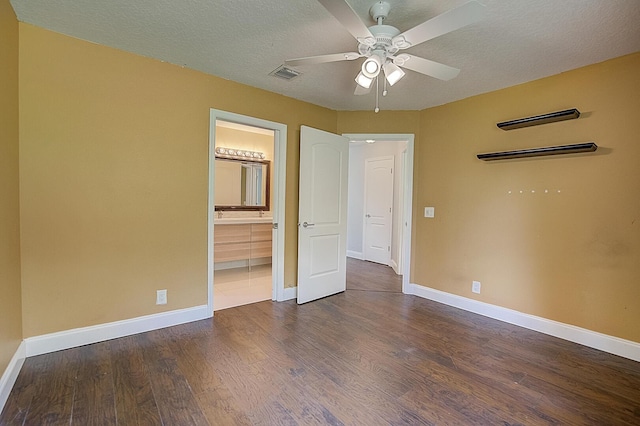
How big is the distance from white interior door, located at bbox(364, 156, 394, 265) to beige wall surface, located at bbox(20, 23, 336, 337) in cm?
350

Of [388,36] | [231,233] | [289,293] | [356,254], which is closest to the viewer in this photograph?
[388,36]

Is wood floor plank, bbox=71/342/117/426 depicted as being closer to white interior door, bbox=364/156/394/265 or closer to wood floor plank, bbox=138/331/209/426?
wood floor plank, bbox=138/331/209/426

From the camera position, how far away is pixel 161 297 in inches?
106

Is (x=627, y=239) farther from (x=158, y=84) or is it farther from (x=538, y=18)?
(x=158, y=84)

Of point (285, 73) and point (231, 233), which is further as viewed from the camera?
point (231, 233)

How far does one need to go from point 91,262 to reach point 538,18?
370 centimetres

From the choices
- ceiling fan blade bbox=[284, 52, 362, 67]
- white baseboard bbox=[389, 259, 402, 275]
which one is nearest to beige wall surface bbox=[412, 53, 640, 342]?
white baseboard bbox=[389, 259, 402, 275]

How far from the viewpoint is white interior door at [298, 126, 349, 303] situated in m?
3.41

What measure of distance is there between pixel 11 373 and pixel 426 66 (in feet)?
10.8

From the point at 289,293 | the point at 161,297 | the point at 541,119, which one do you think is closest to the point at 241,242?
the point at 289,293

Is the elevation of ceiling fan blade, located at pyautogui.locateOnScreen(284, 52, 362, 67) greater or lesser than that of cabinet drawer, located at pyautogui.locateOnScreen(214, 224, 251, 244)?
greater

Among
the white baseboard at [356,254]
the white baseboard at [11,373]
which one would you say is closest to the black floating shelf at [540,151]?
the white baseboard at [356,254]

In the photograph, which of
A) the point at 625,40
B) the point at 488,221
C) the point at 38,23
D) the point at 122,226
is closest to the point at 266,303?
the point at 122,226

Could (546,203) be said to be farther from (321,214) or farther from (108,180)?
(108,180)
